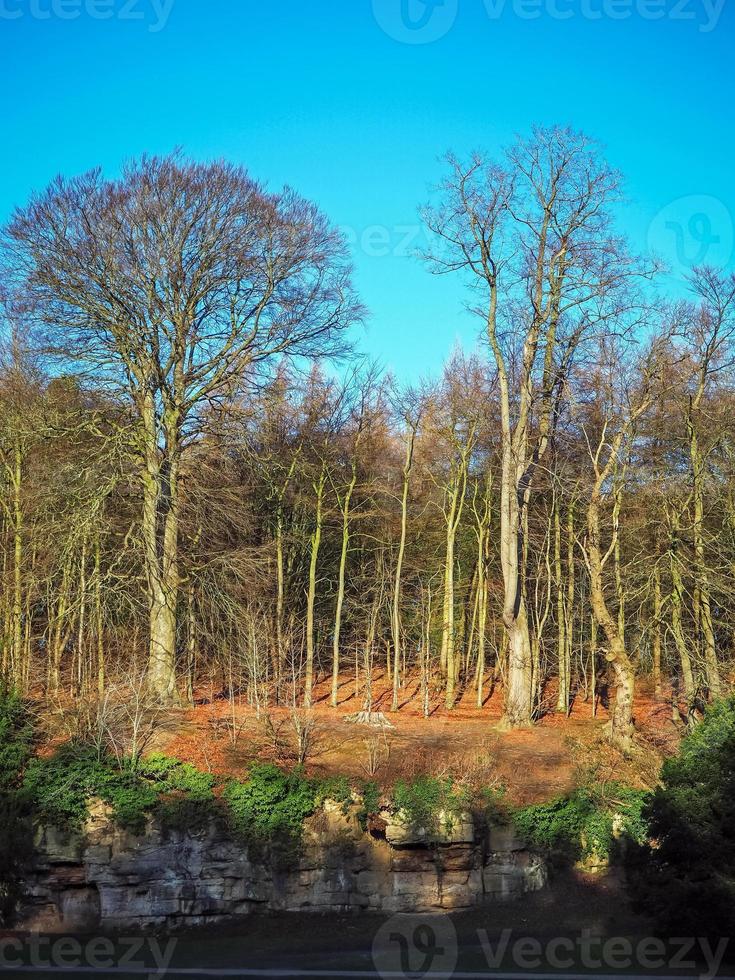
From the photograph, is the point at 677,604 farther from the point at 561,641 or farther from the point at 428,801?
the point at 428,801

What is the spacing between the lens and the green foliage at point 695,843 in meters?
14.5

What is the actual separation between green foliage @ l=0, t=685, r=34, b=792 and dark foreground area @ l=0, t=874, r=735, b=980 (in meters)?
3.41

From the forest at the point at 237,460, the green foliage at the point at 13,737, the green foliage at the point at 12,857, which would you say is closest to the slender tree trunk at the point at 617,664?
the forest at the point at 237,460

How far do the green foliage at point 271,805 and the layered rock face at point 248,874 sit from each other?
0.33 metres

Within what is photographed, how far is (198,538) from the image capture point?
24.8m

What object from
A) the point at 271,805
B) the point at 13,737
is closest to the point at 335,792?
the point at 271,805

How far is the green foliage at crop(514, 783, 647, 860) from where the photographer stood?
19.3 metres

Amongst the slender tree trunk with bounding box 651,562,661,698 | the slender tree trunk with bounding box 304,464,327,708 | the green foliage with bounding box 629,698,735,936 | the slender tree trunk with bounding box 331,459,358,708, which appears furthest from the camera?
the slender tree trunk with bounding box 331,459,358,708

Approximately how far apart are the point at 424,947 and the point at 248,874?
4.09 meters

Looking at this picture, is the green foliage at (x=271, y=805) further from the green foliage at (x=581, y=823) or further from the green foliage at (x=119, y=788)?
the green foliage at (x=581, y=823)

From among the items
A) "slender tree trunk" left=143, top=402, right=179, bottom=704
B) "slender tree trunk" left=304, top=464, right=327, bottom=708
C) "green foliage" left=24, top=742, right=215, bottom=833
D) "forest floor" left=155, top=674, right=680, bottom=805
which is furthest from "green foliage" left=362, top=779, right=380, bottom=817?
"slender tree trunk" left=143, top=402, right=179, bottom=704

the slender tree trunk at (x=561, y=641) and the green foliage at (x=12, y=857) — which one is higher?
the slender tree trunk at (x=561, y=641)

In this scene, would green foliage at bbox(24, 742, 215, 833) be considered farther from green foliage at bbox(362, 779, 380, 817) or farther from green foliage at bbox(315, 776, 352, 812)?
green foliage at bbox(362, 779, 380, 817)

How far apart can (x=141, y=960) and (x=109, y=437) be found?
12.4 meters
